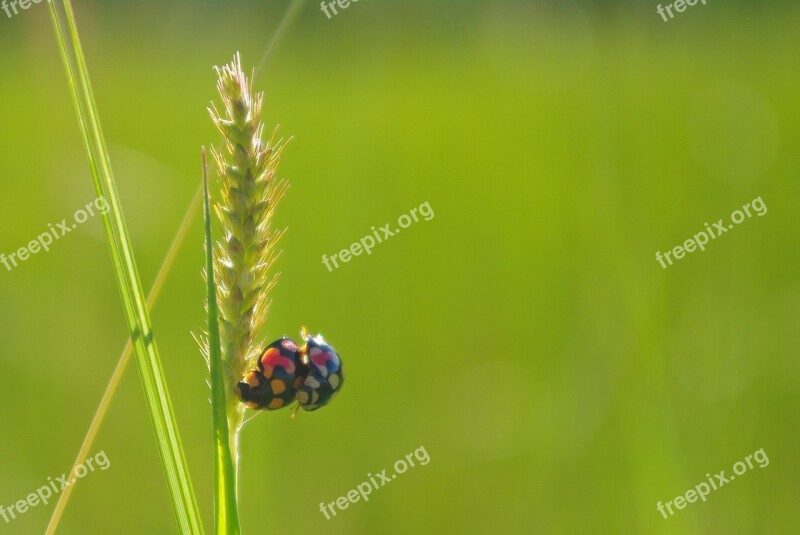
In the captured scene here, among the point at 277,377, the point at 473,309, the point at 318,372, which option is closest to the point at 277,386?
the point at 277,377

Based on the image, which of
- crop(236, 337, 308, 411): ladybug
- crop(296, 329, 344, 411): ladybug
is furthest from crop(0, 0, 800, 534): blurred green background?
crop(236, 337, 308, 411): ladybug

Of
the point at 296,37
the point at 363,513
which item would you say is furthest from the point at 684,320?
the point at 296,37

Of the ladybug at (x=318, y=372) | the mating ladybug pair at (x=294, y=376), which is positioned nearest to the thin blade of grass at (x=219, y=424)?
the mating ladybug pair at (x=294, y=376)

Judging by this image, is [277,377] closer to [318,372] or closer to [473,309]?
[318,372]

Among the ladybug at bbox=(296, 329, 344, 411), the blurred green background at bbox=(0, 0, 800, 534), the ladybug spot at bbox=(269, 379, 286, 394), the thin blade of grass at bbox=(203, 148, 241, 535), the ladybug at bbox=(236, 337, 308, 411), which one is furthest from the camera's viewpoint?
the blurred green background at bbox=(0, 0, 800, 534)

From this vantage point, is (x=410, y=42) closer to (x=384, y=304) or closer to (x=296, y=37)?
(x=296, y=37)

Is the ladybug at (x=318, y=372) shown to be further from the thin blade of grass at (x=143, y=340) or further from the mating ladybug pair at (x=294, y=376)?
the thin blade of grass at (x=143, y=340)

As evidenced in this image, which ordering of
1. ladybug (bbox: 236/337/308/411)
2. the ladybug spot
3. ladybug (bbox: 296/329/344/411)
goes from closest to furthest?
ladybug (bbox: 236/337/308/411) → the ladybug spot → ladybug (bbox: 296/329/344/411)

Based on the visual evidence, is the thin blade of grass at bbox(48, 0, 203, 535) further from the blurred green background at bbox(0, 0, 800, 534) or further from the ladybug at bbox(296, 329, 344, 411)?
the blurred green background at bbox(0, 0, 800, 534)
